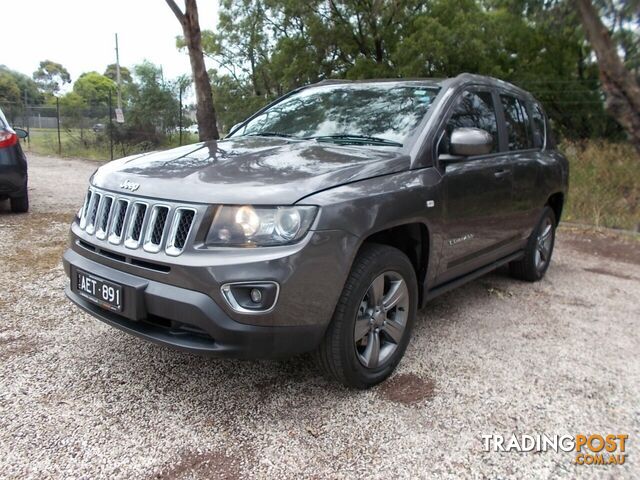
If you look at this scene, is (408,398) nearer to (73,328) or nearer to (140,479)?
(140,479)

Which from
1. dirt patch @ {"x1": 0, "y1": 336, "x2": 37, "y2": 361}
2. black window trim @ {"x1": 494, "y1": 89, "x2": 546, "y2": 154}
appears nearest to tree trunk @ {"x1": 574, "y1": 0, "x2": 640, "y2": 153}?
black window trim @ {"x1": 494, "y1": 89, "x2": 546, "y2": 154}

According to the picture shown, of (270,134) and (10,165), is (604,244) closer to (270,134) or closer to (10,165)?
(270,134)

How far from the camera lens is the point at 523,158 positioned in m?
4.29

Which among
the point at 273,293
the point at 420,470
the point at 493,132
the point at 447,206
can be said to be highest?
the point at 493,132

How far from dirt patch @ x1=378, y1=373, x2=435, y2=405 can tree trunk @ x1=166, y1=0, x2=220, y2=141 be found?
7942 mm

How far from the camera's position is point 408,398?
280 centimetres

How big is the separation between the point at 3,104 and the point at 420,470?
2847 cm

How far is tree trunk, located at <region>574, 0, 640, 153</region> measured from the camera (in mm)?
7266

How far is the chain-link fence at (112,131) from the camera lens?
55.2 ft

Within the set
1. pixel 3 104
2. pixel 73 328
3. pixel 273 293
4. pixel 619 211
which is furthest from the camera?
pixel 3 104

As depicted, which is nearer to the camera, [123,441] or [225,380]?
[123,441]

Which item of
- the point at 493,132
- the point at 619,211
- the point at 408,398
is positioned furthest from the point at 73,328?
the point at 619,211

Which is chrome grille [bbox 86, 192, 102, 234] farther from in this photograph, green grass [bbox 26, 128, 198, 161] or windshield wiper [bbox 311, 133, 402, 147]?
green grass [bbox 26, 128, 198, 161]

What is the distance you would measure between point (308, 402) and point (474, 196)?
1.76 m
